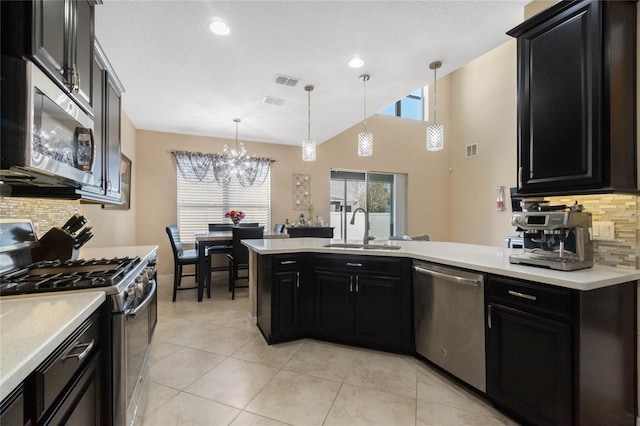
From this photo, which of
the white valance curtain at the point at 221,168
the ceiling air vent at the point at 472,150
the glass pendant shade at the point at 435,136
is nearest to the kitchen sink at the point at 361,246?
the glass pendant shade at the point at 435,136

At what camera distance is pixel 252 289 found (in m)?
3.15

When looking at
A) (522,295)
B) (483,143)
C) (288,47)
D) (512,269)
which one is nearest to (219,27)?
(288,47)

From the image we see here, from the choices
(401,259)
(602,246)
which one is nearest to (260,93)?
(401,259)

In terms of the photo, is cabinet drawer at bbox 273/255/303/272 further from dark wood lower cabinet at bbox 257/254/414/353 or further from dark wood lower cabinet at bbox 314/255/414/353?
dark wood lower cabinet at bbox 314/255/414/353

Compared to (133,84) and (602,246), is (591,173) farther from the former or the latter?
(133,84)

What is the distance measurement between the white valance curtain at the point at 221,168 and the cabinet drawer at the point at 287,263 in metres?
3.23

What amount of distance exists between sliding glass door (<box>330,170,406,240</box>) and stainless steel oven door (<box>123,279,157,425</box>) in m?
5.10

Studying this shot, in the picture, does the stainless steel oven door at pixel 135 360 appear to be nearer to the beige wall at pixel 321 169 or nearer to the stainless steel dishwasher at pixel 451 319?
the stainless steel dishwasher at pixel 451 319

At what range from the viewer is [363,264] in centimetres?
→ 244

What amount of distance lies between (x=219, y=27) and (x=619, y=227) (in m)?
3.12

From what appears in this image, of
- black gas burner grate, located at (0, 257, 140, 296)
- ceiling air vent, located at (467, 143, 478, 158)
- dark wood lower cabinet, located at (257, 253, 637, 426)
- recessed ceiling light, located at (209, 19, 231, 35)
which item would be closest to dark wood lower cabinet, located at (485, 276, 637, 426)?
dark wood lower cabinet, located at (257, 253, 637, 426)

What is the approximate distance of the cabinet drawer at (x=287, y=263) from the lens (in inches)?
99.1

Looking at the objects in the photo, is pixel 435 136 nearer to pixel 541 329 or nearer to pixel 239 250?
pixel 541 329

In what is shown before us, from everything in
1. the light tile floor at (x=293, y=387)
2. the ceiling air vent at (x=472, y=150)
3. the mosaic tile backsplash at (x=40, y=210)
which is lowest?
the light tile floor at (x=293, y=387)
